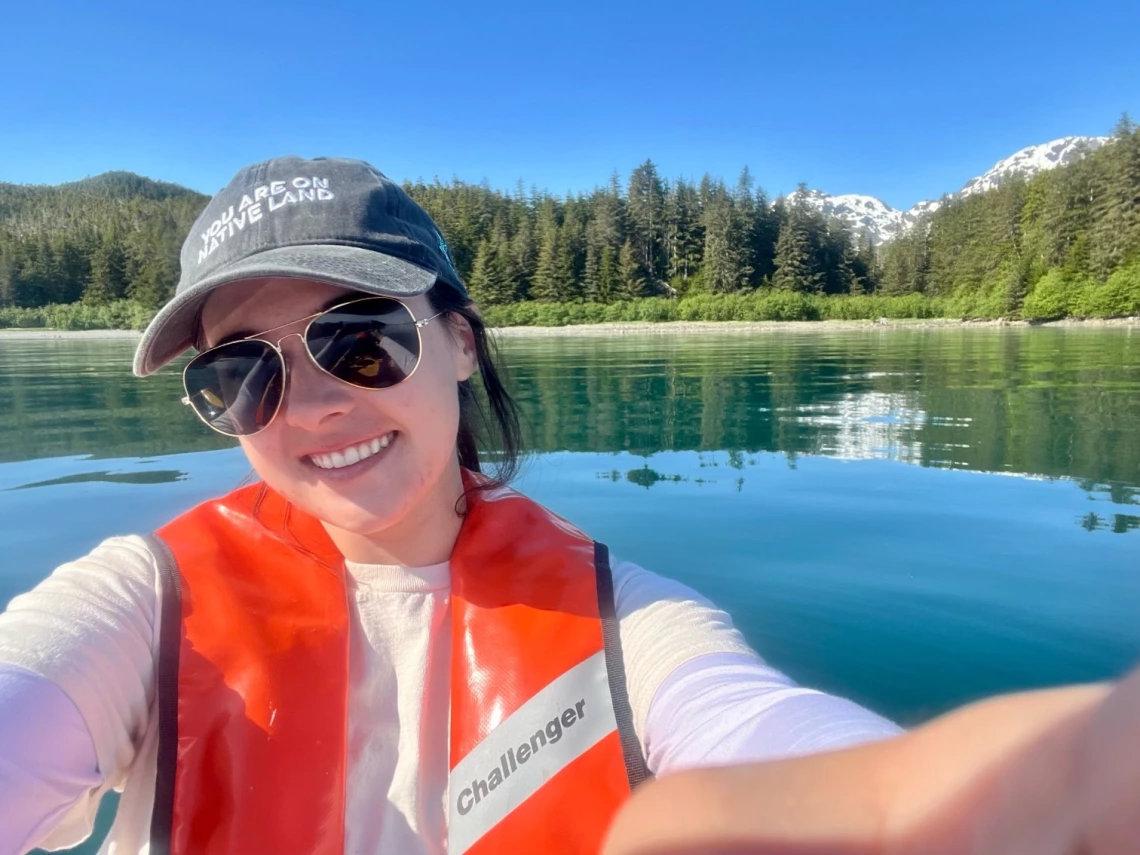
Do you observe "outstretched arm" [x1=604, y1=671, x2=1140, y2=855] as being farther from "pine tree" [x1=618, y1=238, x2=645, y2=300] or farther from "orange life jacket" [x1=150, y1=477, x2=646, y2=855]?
"pine tree" [x1=618, y1=238, x2=645, y2=300]

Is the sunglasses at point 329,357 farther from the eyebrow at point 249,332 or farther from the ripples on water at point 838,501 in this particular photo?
the ripples on water at point 838,501

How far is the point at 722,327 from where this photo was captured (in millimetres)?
41312

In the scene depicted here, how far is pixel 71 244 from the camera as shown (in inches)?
1874

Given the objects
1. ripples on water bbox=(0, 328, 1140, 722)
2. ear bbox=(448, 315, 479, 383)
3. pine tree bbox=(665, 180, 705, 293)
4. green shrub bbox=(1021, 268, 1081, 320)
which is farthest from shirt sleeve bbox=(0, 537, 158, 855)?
pine tree bbox=(665, 180, 705, 293)

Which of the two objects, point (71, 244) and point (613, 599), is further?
point (71, 244)

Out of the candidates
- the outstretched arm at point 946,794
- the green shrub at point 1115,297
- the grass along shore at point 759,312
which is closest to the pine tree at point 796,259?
the grass along shore at point 759,312

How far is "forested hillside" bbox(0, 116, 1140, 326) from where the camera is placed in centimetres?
3762

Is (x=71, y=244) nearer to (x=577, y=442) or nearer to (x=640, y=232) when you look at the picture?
(x=640, y=232)

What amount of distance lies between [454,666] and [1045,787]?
1.07m

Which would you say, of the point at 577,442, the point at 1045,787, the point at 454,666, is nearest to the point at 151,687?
the point at 454,666

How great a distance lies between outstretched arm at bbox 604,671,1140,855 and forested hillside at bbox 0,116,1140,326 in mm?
35542

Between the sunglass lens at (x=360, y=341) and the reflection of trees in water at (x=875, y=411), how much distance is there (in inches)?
190

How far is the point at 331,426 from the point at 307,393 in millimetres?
76

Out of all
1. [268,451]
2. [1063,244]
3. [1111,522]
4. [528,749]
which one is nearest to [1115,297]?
[1063,244]
